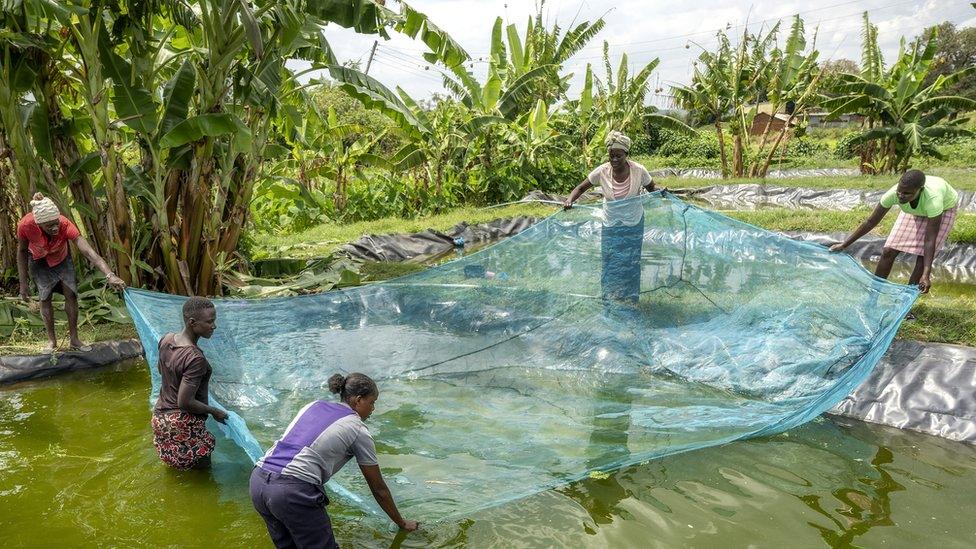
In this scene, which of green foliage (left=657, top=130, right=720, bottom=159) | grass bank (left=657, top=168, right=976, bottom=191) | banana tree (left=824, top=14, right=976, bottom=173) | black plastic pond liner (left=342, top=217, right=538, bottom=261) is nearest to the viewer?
black plastic pond liner (left=342, top=217, right=538, bottom=261)

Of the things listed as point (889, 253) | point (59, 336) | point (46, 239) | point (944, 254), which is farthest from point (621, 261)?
point (944, 254)

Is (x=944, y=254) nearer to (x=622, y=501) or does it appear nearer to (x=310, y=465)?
(x=622, y=501)

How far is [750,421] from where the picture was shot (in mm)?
3469

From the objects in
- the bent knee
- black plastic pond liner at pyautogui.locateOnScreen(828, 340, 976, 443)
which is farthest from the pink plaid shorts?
black plastic pond liner at pyautogui.locateOnScreen(828, 340, 976, 443)

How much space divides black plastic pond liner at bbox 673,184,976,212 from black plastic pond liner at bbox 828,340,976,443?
8240 mm

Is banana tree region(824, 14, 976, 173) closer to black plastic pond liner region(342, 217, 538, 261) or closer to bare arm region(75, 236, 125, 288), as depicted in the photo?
black plastic pond liner region(342, 217, 538, 261)

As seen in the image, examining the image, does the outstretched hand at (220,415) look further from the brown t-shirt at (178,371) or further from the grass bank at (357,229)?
the grass bank at (357,229)

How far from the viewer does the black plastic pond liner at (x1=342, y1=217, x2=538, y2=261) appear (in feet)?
32.8

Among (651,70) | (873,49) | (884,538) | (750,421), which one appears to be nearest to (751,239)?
(750,421)

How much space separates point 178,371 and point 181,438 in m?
0.39

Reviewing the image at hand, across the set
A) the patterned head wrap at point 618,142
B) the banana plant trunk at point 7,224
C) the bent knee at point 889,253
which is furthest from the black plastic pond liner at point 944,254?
the banana plant trunk at point 7,224

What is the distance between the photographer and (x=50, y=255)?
16.7ft

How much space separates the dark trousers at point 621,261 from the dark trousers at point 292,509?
275 cm

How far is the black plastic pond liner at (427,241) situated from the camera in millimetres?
10008
